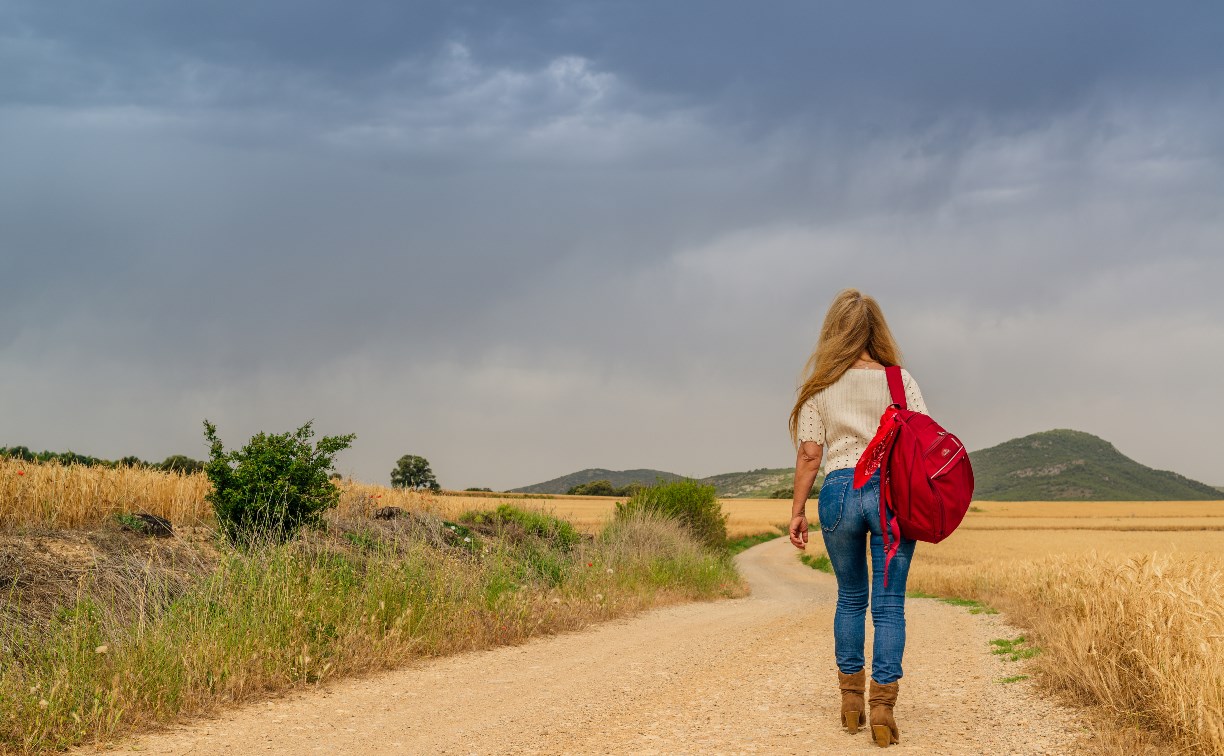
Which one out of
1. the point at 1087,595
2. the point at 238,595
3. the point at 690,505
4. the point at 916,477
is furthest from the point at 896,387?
the point at 690,505

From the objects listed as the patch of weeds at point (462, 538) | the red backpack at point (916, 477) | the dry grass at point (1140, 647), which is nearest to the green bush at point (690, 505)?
the patch of weeds at point (462, 538)

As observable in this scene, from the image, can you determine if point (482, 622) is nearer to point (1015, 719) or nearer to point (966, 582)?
point (1015, 719)

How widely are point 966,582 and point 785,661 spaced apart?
1433cm

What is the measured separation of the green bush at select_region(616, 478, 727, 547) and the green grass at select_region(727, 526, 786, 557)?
22213 millimetres

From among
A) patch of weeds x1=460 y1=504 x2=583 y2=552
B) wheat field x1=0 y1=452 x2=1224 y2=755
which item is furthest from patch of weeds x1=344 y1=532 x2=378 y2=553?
patch of weeds x1=460 y1=504 x2=583 y2=552

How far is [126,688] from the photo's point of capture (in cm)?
603

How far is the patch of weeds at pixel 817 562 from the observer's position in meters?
40.9

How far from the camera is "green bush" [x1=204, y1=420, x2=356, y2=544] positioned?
13.2 m

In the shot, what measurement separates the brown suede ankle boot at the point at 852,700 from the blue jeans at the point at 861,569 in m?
0.06

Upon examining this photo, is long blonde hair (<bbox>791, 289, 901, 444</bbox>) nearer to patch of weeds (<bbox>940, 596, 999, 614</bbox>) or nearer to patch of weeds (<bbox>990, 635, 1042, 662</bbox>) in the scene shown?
patch of weeds (<bbox>990, 635, 1042, 662</bbox>)

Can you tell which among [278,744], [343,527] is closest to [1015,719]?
[278,744]

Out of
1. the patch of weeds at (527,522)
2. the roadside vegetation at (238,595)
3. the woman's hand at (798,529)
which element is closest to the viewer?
the woman's hand at (798,529)

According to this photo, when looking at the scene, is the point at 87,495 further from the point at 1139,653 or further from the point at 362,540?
the point at 1139,653

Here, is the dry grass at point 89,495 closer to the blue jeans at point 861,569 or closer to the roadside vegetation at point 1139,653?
the blue jeans at point 861,569
